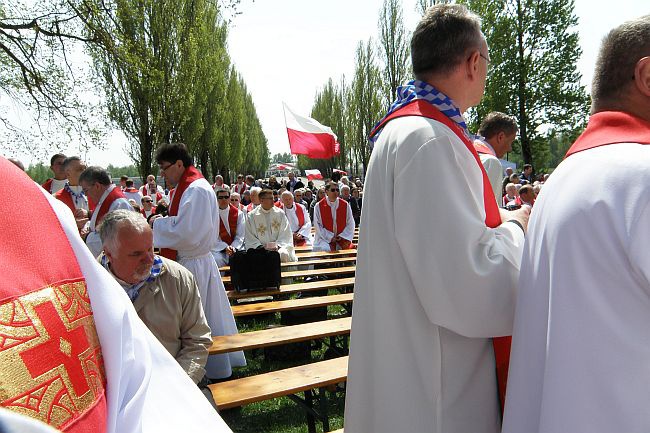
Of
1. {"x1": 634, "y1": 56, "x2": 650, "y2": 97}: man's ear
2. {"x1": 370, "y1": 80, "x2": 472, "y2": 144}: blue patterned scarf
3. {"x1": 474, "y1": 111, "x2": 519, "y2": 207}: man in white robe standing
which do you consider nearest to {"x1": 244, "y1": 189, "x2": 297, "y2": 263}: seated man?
{"x1": 474, "y1": 111, "x2": 519, "y2": 207}: man in white robe standing

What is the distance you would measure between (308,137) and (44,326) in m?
10.6

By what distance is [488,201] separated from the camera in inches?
60.6

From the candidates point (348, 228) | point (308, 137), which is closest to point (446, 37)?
point (348, 228)

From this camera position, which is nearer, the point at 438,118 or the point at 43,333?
the point at 43,333

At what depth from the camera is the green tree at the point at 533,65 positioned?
24.4 metres

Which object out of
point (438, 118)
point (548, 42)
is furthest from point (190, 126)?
point (438, 118)

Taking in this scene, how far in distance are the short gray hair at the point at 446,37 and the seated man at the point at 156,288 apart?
172 centimetres

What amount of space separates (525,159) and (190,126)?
17.5 metres

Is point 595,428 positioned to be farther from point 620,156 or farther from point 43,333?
point 43,333

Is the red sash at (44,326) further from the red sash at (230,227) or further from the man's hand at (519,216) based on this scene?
the red sash at (230,227)

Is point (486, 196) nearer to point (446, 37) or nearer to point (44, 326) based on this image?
point (446, 37)

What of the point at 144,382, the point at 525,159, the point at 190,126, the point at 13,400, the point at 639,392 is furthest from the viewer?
the point at 525,159

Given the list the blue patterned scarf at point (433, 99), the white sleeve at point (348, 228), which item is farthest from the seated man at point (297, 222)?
the blue patterned scarf at point (433, 99)

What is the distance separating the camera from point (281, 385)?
2.99m
